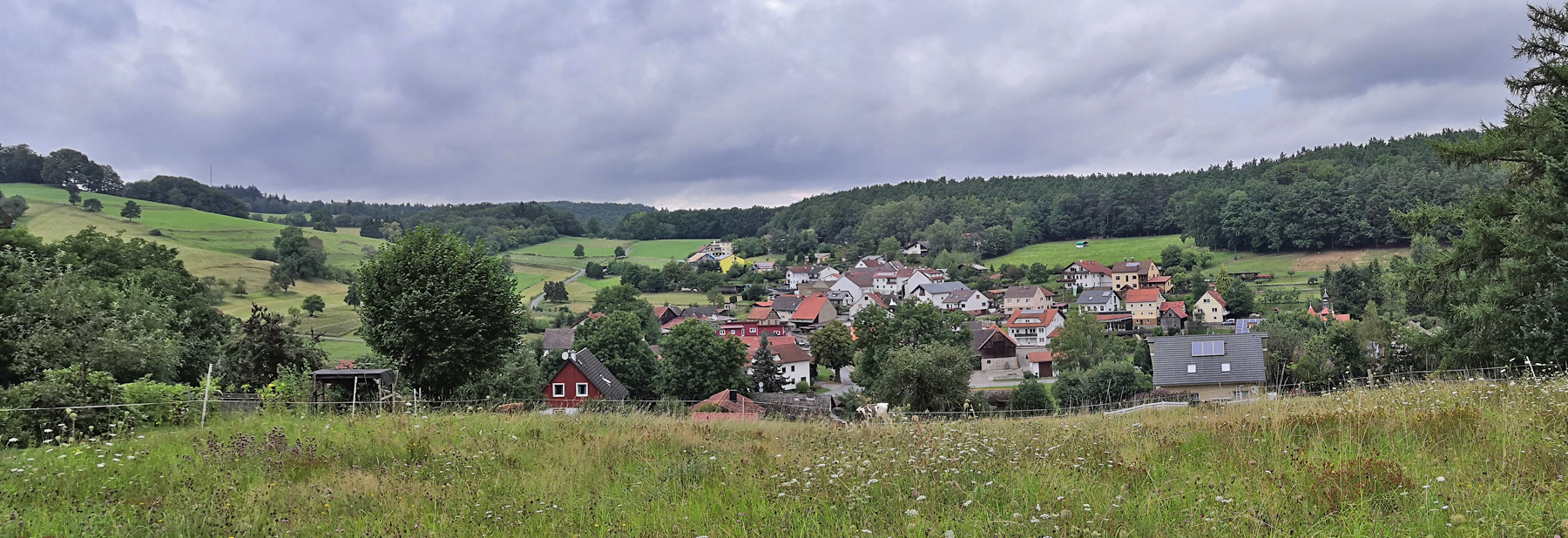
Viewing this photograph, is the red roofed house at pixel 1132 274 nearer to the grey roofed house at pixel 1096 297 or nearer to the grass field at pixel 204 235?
the grey roofed house at pixel 1096 297

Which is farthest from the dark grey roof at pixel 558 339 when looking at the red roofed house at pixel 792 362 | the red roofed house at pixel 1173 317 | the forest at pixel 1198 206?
the forest at pixel 1198 206

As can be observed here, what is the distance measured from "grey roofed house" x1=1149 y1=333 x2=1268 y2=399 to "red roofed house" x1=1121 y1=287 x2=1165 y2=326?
1862 inches

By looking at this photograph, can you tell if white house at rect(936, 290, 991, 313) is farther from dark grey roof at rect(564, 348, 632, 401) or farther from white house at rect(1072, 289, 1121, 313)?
dark grey roof at rect(564, 348, 632, 401)

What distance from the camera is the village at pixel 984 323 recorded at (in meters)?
37.8

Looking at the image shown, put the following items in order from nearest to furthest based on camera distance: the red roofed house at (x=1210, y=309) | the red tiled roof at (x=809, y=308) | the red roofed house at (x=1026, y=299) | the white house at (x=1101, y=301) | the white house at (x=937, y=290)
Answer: the red roofed house at (x=1210, y=309), the white house at (x=1101, y=301), the red roofed house at (x=1026, y=299), the red tiled roof at (x=809, y=308), the white house at (x=937, y=290)

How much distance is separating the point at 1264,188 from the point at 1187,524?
128 m

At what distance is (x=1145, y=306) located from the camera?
84.6m

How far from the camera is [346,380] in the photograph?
18.3 m

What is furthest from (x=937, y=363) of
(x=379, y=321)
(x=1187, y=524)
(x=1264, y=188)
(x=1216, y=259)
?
(x=1264, y=188)

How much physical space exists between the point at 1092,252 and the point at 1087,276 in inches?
888

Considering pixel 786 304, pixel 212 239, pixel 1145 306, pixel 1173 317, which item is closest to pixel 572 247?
pixel 786 304

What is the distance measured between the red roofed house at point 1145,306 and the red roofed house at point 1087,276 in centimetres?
1729

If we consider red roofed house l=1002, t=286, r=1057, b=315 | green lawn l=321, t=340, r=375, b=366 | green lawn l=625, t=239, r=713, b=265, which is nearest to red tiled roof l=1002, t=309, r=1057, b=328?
red roofed house l=1002, t=286, r=1057, b=315

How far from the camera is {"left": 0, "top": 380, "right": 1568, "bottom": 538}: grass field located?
4633mm
